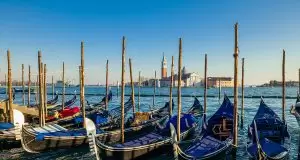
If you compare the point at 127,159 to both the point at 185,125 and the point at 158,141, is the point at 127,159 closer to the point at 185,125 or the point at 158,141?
the point at 158,141

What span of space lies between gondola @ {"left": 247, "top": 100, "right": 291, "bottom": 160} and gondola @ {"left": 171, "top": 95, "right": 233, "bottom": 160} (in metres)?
1.04

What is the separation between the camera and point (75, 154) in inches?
595

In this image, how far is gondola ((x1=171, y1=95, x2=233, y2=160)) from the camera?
11.9m

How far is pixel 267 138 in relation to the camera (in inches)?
599

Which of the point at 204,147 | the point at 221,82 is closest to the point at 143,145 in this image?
the point at 204,147

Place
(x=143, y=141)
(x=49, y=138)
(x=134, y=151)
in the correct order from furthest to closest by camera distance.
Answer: (x=49, y=138) < (x=143, y=141) < (x=134, y=151)

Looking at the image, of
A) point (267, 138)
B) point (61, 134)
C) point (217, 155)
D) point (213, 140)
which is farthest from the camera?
point (61, 134)

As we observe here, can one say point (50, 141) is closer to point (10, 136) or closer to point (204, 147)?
point (10, 136)

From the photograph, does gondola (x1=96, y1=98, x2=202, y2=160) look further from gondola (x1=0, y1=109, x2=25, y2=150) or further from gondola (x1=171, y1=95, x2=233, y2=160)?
gondola (x1=0, y1=109, x2=25, y2=150)

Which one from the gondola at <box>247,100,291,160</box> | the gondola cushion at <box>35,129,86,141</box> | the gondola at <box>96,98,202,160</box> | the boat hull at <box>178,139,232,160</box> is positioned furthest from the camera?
the gondola cushion at <box>35,129,86,141</box>

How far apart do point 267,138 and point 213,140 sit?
129 inches

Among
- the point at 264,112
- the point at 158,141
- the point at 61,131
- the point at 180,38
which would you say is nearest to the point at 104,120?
the point at 61,131

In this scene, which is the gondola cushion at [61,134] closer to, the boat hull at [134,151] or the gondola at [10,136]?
the gondola at [10,136]

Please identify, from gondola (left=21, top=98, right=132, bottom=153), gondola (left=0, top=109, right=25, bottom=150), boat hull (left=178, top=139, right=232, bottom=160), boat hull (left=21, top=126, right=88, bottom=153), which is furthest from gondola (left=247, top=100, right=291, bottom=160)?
gondola (left=0, top=109, right=25, bottom=150)
